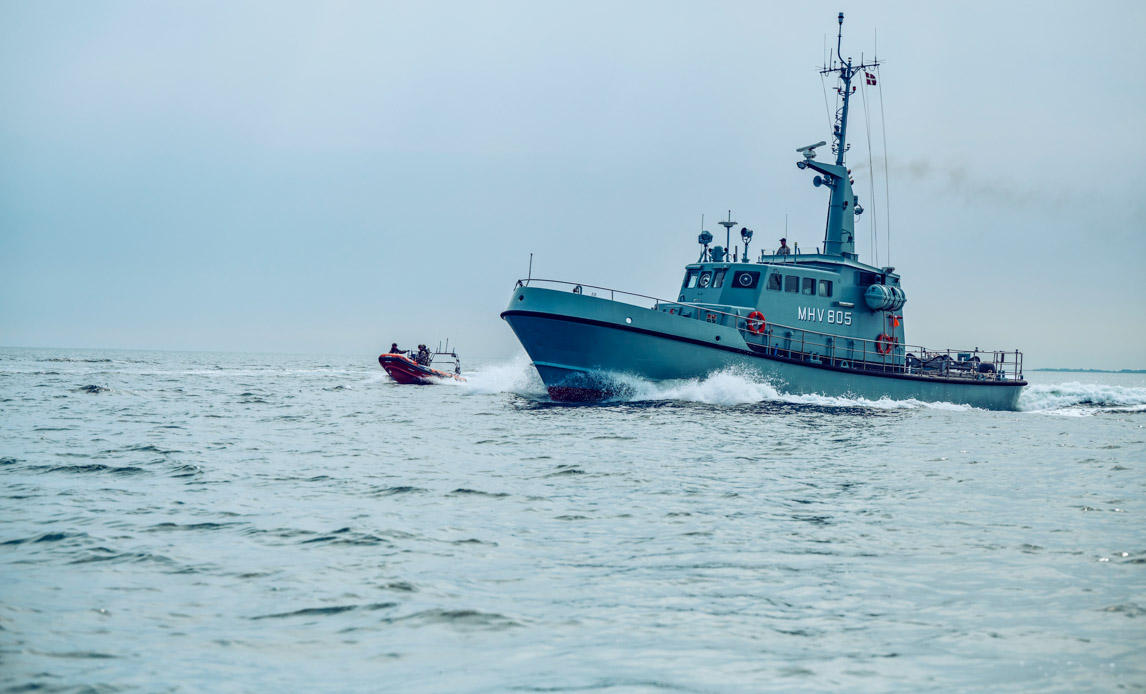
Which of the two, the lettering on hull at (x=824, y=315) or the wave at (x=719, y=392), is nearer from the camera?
the wave at (x=719, y=392)

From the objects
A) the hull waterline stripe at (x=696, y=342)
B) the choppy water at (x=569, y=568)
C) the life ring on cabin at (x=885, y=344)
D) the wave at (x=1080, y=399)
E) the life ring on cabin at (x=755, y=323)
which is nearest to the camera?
the choppy water at (x=569, y=568)

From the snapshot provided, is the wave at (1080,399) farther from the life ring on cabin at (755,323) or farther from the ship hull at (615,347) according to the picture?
the ship hull at (615,347)

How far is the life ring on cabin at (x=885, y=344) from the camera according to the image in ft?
91.6

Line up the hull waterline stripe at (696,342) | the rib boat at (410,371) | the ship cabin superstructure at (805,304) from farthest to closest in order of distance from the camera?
1. the rib boat at (410,371)
2. the ship cabin superstructure at (805,304)
3. the hull waterline stripe at (696,342)

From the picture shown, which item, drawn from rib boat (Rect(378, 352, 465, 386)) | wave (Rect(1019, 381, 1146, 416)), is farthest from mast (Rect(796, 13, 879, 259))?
rib boat (Rect(378, 352, 465, 386))

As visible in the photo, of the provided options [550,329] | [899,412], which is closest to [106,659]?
[550,329]

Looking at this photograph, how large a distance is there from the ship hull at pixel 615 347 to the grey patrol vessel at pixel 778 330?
0.10 ft

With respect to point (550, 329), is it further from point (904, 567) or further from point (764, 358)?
point (904, 567)

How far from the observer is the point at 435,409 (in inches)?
968

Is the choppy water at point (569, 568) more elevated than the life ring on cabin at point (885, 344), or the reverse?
the life ring on cabin at point (885, 344)

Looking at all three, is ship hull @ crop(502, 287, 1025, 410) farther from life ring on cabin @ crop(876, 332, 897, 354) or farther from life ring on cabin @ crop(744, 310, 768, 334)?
life ring on cabin @ crop(876, 332, 897, 354)

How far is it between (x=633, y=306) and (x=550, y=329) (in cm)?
226

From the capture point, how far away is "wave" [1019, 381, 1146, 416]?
3388 centimetres

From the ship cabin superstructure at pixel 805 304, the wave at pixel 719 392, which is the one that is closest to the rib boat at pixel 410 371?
the ship cabin superstructure at pixel 805 304
